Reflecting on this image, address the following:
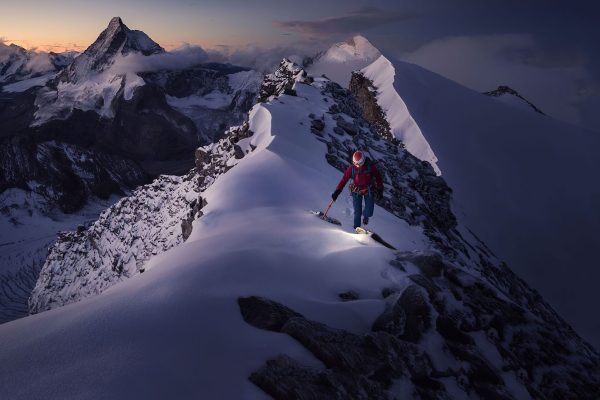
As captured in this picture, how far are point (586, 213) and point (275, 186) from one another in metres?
37.2

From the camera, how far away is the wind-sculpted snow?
34531 millimetres

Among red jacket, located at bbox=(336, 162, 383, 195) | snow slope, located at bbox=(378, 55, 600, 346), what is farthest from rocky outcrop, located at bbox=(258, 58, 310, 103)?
red jacket, located at bbox=(336, 162, 383, 195)

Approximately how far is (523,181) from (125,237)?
59.7 metres

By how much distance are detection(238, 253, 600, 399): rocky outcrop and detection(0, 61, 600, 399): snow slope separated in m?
0.03

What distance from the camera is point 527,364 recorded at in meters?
6.54

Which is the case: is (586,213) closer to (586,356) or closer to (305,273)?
(586,356)

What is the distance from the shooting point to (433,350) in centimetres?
583

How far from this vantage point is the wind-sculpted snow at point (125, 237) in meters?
34.5

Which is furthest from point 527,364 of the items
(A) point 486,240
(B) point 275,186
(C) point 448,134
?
(C) point 448,134

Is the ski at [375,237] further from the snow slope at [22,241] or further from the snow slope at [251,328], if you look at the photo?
the snow slope at [22,241]

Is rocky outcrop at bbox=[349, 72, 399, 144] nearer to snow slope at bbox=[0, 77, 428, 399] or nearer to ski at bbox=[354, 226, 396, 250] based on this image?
ski at bbox=[354, 226, 396, 250]

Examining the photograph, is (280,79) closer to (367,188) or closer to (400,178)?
(400,178)

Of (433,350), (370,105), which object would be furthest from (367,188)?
(370,105)

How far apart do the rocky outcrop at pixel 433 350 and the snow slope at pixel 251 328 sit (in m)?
0.03
